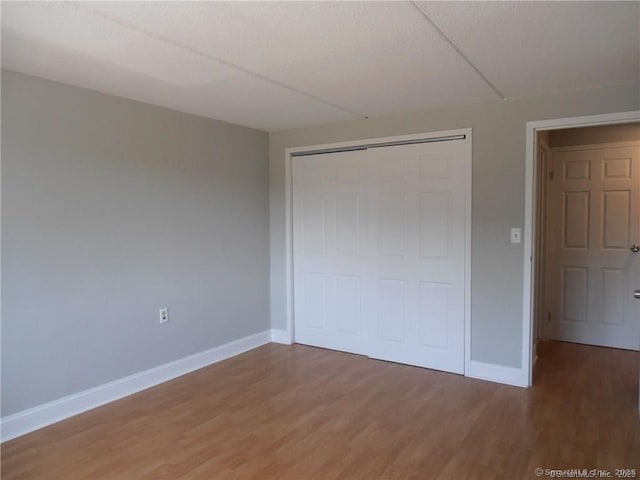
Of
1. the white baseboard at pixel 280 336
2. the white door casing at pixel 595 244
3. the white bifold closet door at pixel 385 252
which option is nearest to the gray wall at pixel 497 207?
the white bifold closet door at pixel 385 252

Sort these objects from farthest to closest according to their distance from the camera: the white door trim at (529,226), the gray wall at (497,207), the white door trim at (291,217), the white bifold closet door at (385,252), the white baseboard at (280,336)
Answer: the white baseboard at (280,336) → the white bifold closet door at (385,252) → the white door trim at (291,217) → the gray wall at (497,207) → the white door trim at (529,226)

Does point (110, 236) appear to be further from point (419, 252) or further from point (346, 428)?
point (419, 252)

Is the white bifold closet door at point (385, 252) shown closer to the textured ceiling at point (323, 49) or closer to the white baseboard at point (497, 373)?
the white baseboard at point (497, 373)

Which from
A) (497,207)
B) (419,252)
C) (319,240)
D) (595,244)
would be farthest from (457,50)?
(595,244)

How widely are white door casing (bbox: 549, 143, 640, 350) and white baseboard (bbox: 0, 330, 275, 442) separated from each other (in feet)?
10.7

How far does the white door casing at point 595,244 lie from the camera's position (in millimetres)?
4254

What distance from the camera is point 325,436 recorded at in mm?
2676

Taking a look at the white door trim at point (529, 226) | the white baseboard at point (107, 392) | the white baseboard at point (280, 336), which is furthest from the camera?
the white baseboard at point (280, 336)

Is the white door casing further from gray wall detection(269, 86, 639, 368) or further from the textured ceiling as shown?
the textured ceiling

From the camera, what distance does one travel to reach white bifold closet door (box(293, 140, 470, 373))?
145 inches

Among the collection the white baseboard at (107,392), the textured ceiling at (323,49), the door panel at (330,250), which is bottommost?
the white baseboard at (107,392)

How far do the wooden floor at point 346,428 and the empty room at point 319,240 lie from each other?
2cm

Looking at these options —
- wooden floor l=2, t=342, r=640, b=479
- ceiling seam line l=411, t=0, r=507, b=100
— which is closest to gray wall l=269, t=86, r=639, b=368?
ceiling seam line l=411, t=0, r=507, b=100

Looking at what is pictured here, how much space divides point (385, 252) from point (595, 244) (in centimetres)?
216
